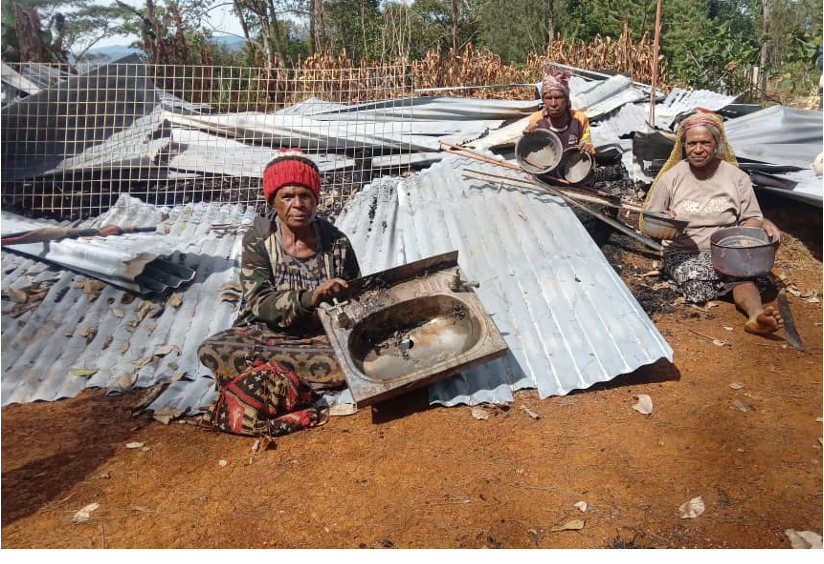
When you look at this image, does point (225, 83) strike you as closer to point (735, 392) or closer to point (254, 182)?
point (254, 182)

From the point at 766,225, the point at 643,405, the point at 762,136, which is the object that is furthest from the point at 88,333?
the point at 762,136

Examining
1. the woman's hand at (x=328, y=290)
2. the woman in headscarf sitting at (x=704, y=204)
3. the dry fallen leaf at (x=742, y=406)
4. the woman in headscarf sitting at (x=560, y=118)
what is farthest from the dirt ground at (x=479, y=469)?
the woman in headscarf sitting at (x=560, y=118)

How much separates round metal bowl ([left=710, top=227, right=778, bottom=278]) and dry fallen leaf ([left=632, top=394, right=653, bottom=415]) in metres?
1.29

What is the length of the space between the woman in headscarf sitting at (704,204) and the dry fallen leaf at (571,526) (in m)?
2.28

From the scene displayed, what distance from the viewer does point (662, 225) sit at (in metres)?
4.14

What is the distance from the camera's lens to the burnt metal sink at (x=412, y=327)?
2822 millimetres

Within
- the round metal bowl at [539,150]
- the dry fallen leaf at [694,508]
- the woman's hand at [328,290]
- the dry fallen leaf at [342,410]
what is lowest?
the dry fallen leaf at [342,410]

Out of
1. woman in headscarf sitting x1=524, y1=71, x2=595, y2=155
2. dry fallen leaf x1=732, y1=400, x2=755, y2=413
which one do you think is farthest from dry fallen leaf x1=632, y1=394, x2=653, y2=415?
woman in headscarf sitting x1=524, y1=71, x2=595, y2=155

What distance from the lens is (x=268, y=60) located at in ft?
18.8

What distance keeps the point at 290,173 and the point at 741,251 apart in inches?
112

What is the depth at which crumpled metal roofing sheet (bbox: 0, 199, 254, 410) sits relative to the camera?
3.92ft

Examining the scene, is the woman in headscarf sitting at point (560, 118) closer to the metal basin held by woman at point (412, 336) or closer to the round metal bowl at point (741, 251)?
the round metal bowl at point (741, 251)

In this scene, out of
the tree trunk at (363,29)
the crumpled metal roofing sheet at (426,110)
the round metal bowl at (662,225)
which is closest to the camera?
the round metal bowl at (662,225)

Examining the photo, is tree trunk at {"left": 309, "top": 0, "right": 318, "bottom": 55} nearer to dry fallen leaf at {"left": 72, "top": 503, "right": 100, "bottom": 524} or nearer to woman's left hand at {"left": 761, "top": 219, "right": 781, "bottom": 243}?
woman's left hand at {"left": 761, "top": 219, "right": 781, "bottom": 243}
